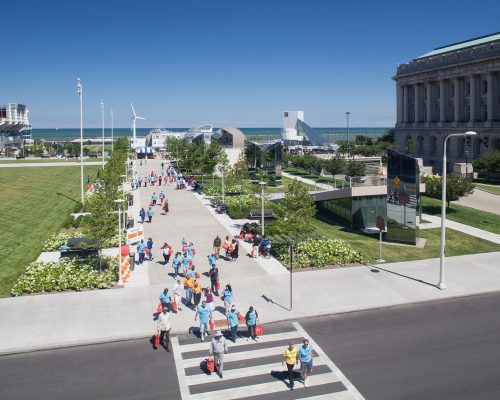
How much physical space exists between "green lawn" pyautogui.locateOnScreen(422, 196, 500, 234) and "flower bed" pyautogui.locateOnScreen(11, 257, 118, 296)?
26.4 meters

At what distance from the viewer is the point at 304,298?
21.3 m

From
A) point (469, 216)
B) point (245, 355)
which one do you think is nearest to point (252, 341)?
point (245, 355)

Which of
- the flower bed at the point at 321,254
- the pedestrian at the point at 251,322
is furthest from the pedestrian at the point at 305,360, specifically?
the flower bed at the point at 321,254

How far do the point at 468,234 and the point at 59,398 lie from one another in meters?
28.7

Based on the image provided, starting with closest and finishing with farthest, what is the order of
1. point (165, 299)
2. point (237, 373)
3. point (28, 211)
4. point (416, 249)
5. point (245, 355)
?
point (237, 373)
point (245, 355)
point (165, 299)
point (416, 249)
point (28, 211)

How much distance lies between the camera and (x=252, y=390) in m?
13.8

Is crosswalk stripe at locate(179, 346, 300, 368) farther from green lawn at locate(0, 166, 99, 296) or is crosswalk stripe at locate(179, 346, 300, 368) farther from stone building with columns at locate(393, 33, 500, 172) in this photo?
stone building with columns at locate(393, 33, 500, 172)

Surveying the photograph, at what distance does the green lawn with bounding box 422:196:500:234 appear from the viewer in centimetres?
3688

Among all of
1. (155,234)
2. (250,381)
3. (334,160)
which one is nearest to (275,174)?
(334,160)

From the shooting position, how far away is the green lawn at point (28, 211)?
27.2 metres

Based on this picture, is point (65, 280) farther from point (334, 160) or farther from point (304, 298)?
point (334, 160)

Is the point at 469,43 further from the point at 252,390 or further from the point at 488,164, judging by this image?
the point at 252,390

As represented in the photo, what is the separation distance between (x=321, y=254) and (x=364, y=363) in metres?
11.9

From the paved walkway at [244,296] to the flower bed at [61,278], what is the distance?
1.91ft
